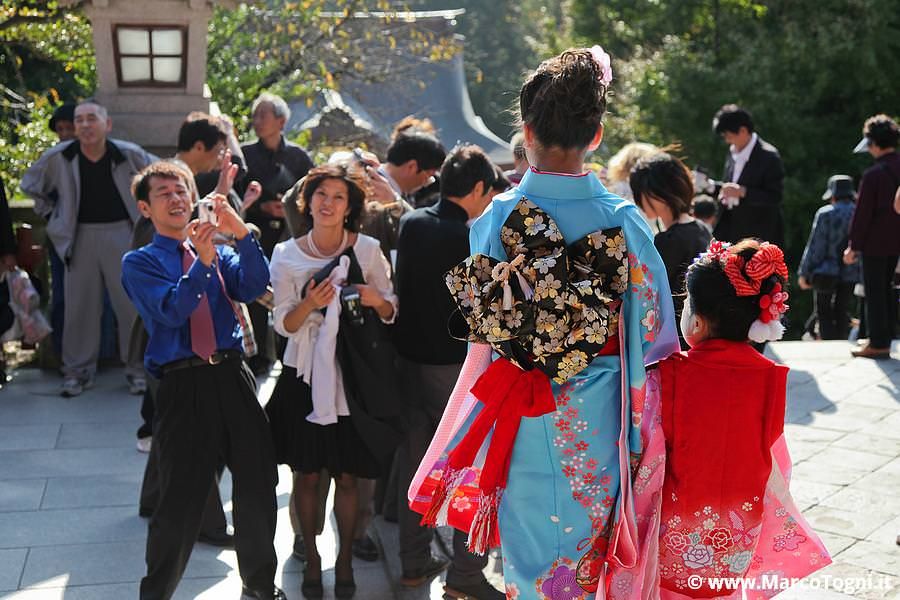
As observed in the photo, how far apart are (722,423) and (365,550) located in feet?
7.58

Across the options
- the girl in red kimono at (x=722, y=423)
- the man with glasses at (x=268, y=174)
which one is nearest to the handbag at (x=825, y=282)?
the man with glasses at (x=268, y=174)

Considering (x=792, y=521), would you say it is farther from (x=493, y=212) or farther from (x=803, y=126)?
(x=803, y=126)

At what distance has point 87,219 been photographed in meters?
7.43

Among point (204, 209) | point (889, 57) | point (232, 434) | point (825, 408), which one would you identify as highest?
point (889, 57)

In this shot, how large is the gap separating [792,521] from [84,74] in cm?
959

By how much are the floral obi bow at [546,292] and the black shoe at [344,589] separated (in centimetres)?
183

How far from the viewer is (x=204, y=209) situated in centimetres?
425

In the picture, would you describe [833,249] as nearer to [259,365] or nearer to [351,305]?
[259,365]

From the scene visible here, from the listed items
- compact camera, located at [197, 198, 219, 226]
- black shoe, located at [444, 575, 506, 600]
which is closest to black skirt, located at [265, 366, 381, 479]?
black shoe, located at [444, 575, 506, 600]

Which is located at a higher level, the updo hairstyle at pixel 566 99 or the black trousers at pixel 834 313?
the updo hairstyle at pixel 566 99

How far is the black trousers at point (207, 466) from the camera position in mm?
4145

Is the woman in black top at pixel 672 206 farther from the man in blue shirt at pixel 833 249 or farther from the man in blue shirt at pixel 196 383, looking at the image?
the man in blue shirt at pixel 833 249

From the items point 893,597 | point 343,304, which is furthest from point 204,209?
point 893,597

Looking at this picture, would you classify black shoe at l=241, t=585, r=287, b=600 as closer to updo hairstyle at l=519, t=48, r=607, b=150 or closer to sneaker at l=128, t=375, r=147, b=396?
updo hairstyle at l=519, t=48, r=607, b=150
